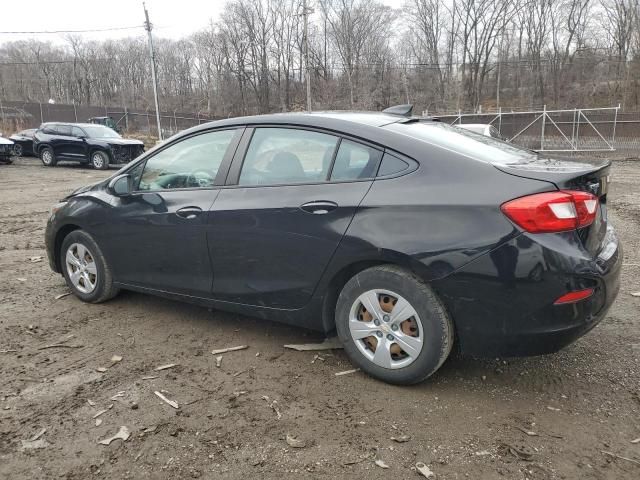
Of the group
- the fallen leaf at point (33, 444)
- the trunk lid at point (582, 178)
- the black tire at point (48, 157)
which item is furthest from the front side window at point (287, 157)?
the black tire at point (48, 157)

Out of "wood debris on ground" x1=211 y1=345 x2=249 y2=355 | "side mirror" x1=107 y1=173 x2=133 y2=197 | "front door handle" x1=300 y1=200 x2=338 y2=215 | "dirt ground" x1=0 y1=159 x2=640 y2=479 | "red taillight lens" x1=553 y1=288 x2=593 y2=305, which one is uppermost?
"side mirror" x1=107 y1=173 x2=133 y2=197

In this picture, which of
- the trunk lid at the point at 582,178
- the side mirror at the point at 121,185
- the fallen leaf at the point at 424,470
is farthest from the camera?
the side mirror at the point at 121,185

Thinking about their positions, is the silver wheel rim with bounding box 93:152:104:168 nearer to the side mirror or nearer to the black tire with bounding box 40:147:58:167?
the black tire with bounding box 40:147:58:167

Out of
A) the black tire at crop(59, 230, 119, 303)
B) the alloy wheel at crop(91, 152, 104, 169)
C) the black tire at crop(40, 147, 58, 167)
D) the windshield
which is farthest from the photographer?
the black tire at crop(40, 147, 58, 167)

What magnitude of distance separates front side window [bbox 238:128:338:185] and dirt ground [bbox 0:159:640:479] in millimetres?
1170

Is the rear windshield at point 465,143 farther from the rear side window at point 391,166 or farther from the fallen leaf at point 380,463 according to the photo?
the fallen leaf at point 380,463

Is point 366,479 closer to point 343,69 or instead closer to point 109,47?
point 343,69

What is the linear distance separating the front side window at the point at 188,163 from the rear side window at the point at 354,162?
0.92 m

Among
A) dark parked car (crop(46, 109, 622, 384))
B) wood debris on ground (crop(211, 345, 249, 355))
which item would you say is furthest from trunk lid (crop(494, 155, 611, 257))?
wood debris on ground (crop(211, 345, 249, 355))

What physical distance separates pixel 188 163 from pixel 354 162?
54.9 inches

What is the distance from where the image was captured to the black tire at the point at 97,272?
167 inches

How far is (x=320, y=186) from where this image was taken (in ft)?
10.2

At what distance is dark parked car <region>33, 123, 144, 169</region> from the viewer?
18391 millimetres

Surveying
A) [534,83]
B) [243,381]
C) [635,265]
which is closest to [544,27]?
[534,83]
